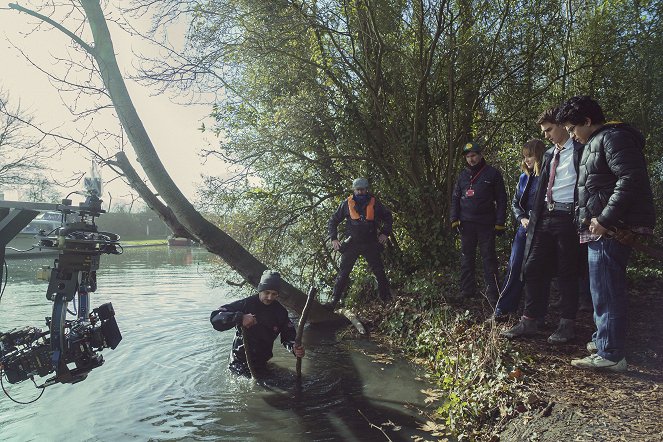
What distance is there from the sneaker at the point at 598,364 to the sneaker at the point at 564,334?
683 millimetres

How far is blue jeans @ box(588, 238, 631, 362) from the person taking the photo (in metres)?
3.78

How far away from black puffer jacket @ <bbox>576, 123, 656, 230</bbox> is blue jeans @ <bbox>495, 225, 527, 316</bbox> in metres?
1.27

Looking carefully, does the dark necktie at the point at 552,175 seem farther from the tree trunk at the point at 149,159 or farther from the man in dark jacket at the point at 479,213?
the tree trunk at the point at 149,159

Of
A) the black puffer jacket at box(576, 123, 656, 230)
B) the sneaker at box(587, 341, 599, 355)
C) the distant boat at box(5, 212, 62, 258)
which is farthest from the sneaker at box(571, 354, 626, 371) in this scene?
Result: the distant boat at box(5, 212, 62, 258)

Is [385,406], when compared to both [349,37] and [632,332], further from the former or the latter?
[349,37]

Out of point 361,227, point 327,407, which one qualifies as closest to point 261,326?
point 327,407

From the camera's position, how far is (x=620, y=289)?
3775mm

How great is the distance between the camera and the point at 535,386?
3961 mm

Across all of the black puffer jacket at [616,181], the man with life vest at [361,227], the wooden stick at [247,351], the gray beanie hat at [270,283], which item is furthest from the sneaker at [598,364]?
the man with life vest at [361,227]

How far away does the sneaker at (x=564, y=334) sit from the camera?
4824 millimetres

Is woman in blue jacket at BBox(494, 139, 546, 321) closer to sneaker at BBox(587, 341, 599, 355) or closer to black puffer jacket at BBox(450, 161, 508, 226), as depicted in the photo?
black puffer jacket at BBox(450, 161, 508, 226)

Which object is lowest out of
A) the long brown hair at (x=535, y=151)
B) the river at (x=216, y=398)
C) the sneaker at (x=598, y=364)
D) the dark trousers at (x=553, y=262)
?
the river at (x=216, y=398)

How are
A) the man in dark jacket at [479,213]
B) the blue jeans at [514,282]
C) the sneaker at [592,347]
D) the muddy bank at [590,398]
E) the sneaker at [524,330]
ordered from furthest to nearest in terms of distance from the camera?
the man in dark jacket at [479,213] → the blue jeans at [514,282] → the sneaker at [524,330] → the sneaker at [592,347] → the muddy bank at [590,398]

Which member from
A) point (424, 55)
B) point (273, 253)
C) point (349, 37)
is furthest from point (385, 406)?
point (349, 37)
